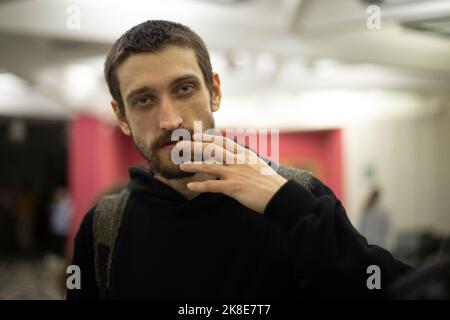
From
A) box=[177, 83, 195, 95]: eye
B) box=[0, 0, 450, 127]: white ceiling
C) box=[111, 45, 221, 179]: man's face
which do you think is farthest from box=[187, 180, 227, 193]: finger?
box=[0, 0, 450, 127]: white ceiling

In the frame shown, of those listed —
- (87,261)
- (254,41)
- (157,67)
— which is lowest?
(87,261)

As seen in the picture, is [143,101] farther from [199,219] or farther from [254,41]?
[254,41]

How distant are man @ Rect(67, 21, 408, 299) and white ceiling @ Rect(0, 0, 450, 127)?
0.85 metres

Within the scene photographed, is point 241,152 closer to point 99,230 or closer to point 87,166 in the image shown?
point 99,230

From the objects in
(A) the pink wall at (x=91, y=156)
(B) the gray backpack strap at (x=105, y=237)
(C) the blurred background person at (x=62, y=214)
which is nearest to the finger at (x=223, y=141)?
(B) the gray backpack strap at (x=105, y=237)

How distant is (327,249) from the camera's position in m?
0.83

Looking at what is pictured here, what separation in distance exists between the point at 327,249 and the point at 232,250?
0.32 meters

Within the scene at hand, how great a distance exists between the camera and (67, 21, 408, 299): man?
865 millimetres

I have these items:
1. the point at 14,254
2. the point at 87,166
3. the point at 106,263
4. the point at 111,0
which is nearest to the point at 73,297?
the point at 106,263

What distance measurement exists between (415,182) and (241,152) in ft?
20.8

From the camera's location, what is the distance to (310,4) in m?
3.80

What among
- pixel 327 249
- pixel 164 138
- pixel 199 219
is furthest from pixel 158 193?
pixel 327 249

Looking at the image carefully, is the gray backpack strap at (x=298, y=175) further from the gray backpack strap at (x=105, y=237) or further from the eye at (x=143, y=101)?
the gray backpack strap at (x=105, y=237)

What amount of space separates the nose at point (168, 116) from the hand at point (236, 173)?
63mm
